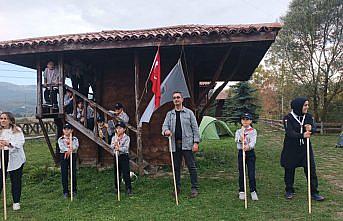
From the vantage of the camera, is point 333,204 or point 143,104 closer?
point 333,204

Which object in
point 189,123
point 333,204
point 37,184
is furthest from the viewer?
point 37,184

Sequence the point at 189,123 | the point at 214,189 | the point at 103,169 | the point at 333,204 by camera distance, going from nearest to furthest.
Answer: the point at 333,204 → the point at 189,123 → the point at 214,189 → the point at 103,169

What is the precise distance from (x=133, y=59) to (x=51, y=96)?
2.17 meters

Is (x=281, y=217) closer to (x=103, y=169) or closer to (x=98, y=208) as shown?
(x=98, y=208)

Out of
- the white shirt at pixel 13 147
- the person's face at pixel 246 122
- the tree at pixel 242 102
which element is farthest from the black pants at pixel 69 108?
the tree at pixel 242 102

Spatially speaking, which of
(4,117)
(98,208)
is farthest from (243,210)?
(4,117)

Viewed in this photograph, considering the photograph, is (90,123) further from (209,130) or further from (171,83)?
(209,130)

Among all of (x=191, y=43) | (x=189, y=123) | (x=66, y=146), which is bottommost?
(x=66, y=146)

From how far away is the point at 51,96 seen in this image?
315 inches

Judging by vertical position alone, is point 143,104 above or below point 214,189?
above

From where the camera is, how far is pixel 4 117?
573 cm

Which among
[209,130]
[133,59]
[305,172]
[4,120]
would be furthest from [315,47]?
[4,120]

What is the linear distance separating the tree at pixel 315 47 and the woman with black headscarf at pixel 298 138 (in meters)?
20.0

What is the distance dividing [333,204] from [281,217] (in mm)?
1191
